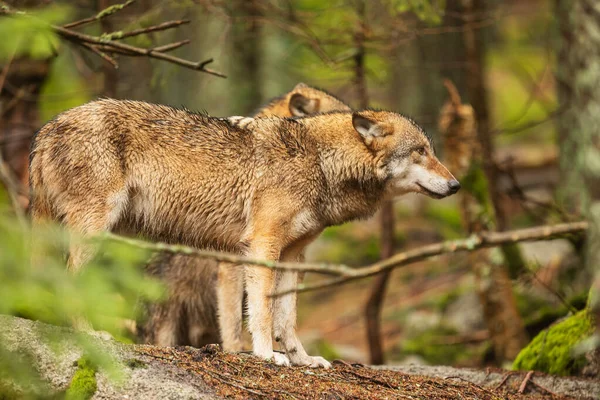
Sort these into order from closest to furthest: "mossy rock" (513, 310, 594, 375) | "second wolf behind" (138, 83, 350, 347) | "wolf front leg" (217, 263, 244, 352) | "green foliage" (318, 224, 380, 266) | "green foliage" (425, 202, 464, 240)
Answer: "mossy rock" (513, 310, 594, 375) → "wolf front leg" (217, 263, 244, 352) → "second wolf behind" (138, 83, 350, 347) → "green foliage" (425, 202, 464, 240) → "green foliage" (318, 224, 380, 266)

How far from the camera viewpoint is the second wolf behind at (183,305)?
8.28m

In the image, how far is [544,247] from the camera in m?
14.0

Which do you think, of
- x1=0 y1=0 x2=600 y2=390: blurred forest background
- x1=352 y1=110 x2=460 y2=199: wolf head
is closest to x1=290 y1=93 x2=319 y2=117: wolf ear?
x1=0 y1=0 x2=600 y2=390: blurred forest background

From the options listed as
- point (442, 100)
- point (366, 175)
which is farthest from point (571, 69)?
point (442, 100)

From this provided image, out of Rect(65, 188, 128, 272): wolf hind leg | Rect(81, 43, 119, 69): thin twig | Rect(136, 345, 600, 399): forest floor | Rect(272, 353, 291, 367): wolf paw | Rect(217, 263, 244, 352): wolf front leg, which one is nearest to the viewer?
Rect(136, 345, 600, 399): forest floor

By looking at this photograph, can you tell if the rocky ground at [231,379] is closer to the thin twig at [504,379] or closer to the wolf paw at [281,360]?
the thin twig at [504,379]

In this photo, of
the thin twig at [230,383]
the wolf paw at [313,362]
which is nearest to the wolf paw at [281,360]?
the wolf paw at [313,362]

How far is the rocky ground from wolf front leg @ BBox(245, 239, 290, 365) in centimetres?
26

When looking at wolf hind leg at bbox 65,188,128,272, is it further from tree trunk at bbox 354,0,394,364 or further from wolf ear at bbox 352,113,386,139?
tree trunk at bbox 354,0,394,364

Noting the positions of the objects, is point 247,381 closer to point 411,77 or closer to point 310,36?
point 310,36

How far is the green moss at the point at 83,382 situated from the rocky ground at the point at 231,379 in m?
0.04

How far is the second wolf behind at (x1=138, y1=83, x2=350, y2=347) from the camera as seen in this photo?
27.2 ft

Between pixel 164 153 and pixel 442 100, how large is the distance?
14765 millimetres

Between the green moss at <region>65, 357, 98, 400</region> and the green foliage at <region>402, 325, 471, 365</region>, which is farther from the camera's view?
the green foliage at <region>402, 325, 471, 365</region>
